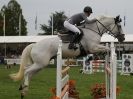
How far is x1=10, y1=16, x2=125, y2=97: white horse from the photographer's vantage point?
8.53 meters

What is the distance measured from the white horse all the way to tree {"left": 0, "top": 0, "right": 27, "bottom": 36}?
56.2 m

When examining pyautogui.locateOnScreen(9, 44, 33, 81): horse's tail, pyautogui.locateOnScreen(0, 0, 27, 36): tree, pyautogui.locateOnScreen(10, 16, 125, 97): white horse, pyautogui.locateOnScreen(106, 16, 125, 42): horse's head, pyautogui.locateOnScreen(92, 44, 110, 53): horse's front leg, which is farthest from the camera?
pyautogui.locateOnScreen(0, 0, 27, 36): tree

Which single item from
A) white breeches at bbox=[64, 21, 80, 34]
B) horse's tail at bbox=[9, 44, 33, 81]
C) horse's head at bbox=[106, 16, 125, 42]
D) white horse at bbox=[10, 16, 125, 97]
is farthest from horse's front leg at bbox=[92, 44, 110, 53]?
horse's tail at bbox=[9, 44, 33, 81]

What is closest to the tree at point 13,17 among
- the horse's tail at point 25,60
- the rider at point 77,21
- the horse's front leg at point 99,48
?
the horse's tail at point 25,60

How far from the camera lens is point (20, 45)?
147 ft

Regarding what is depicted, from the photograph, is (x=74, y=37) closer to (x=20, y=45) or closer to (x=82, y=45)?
(x=82, y=45)

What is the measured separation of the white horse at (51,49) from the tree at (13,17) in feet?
184

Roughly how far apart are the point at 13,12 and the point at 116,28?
5981 cm

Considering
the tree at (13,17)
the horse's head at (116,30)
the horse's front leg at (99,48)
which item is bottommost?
the horse's front leg at (99,48)

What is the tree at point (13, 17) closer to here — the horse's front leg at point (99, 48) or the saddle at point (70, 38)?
the saddle at point (70, 38)

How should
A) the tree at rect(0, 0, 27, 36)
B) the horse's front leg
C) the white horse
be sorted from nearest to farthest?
1. the horse's front leg
2. the white horse
3. the tree at rect(0, 0, 27, 36)

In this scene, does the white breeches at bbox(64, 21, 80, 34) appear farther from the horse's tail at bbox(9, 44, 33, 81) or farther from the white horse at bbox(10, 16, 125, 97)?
the horse's tail at bbox(9, 44, 33, 81)

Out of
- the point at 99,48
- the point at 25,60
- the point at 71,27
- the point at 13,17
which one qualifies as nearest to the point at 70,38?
the point at 71,27

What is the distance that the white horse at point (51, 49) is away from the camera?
853cm
